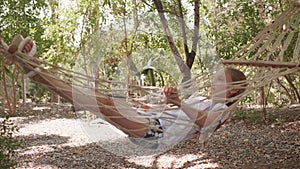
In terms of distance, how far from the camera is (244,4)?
386cm

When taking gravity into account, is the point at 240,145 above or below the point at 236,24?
below

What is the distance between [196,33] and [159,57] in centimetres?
105

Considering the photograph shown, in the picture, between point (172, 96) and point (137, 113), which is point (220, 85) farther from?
point (137, 113)

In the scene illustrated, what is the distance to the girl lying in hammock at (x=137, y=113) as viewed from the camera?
1.41 m

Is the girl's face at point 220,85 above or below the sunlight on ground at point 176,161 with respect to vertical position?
above

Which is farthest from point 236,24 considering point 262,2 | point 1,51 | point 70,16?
point 1,51

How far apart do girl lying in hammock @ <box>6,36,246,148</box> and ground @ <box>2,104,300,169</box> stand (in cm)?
144

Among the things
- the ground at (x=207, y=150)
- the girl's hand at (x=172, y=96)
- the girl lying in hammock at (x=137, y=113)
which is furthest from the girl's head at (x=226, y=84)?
the ground at (x=207, y=150)

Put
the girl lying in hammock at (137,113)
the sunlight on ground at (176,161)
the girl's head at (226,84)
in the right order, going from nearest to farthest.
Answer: the girl lying in hammock at (137,113) → the girl's head at (226,84) → the sunlight on ground at (176,161)

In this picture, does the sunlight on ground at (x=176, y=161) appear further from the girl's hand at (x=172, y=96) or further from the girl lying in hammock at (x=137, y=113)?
the girl's hand at (x=172, y=96)

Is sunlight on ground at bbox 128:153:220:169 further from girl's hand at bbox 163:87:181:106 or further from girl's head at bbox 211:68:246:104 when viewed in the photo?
girl's hand at bbox 163:87:181:106

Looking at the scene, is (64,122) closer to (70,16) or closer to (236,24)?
(70,16)

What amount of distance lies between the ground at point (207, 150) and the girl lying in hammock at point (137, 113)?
1.44 metres

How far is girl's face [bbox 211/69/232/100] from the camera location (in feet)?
5.24
